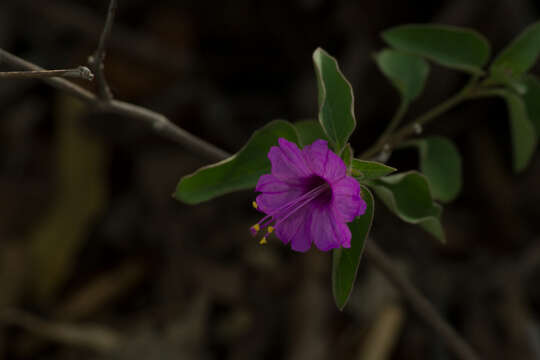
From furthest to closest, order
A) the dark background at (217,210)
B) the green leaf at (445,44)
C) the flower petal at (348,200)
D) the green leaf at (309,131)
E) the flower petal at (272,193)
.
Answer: the dark background at (217,210)
the green leaf at (445,44)
the green leaf at (309,131)
the flower petal at (272,193)
the flower petal at (348,200)

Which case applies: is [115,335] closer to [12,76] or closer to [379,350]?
[379,350]

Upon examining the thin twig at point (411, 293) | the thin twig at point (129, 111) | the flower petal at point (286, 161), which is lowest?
the thin twig at point (411, 293)

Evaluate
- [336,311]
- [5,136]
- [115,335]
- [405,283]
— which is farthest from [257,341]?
[5,136]

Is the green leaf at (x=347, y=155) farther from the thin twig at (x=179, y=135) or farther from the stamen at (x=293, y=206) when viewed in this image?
the thin twig at (x=179, y=135)

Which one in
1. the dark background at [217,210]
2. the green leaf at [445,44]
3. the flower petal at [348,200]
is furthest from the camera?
the dark background at [217,210]

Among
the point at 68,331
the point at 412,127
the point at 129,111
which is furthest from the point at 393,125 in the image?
the point at 68,331

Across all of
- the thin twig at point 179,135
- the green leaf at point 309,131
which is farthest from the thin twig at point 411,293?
the green leaf at point 309,131

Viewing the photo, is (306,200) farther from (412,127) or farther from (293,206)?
(412,127)

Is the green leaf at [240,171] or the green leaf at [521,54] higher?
the green leaf at [240,171]
